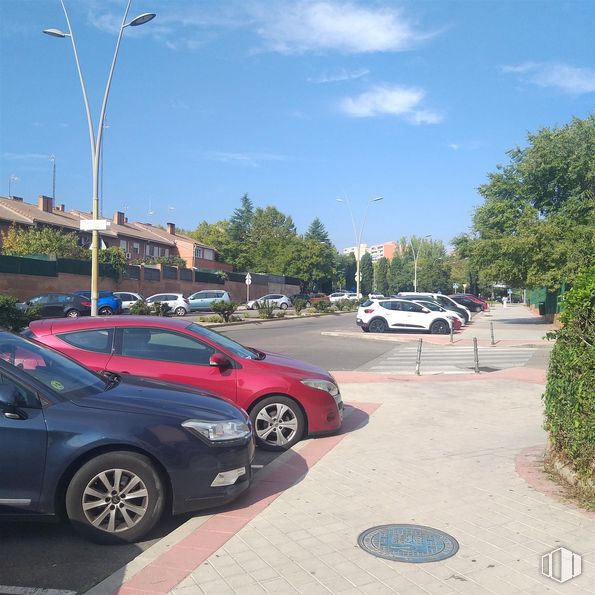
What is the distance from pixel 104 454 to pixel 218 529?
0.98 metres

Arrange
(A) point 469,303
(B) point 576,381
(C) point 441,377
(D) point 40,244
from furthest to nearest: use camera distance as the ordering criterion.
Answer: (A) point 469,303 → (D) point 40,244 → (C) point 441,377 → (B) point 576,381

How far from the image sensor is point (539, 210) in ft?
111

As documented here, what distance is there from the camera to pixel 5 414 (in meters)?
4.06

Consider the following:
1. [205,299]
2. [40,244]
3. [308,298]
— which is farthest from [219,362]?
[308,298]

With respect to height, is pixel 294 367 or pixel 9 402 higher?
pixel 9 402

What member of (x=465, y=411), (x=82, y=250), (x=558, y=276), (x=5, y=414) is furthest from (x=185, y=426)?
(x=82, y=250)

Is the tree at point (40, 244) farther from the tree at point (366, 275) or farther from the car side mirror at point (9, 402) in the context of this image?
the tree at point (366, 275)

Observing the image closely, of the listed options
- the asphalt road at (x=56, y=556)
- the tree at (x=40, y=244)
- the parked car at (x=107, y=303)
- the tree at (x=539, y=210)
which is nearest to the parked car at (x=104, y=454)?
the asphalt road at (x=56, y=556)

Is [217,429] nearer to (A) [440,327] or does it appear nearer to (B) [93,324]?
(B) [93,324]

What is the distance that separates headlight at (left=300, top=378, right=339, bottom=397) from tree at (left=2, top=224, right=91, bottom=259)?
40.6 m

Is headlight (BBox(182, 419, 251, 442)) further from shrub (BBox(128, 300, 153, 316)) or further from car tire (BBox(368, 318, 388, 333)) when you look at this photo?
shrub (BBox(128, 300, 153, 316))

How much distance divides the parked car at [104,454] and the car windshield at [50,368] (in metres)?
0.01

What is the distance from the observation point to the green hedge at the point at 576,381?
4.72 meters

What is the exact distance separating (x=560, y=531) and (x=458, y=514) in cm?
74
